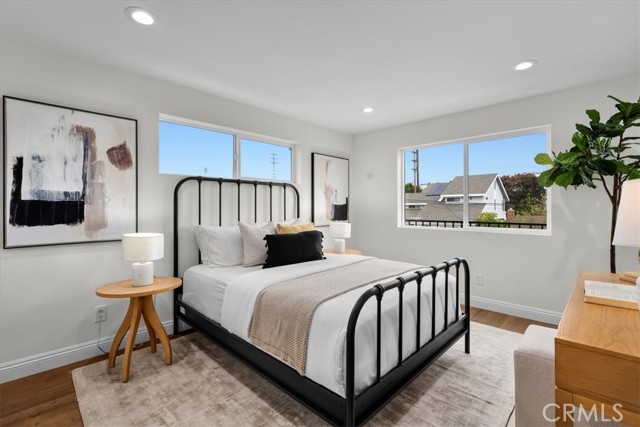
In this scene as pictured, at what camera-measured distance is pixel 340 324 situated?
5.24 feet

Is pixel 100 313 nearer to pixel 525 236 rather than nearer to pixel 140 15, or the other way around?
pixel 140 15

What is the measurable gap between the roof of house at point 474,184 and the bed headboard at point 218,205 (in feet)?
7.17

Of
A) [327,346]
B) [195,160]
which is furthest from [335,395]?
[195,160]

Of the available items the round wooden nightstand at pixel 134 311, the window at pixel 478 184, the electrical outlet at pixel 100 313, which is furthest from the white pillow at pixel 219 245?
the window at pixel 478 184

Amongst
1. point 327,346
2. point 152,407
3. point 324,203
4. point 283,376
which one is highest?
point 324,203

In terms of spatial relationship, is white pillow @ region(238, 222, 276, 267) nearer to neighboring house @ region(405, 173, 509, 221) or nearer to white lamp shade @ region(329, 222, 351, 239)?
white lamp shade @ region(329, 222, 351, 239)

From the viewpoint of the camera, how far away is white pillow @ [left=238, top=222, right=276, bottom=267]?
113 inches

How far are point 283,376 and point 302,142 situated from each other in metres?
3.20

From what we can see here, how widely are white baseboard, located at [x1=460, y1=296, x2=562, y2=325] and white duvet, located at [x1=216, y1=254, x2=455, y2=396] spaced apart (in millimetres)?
1580

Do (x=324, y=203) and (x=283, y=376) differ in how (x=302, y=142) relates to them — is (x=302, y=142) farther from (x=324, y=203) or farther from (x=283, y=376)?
(x=283, y=376)

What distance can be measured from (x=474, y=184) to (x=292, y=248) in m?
2.64

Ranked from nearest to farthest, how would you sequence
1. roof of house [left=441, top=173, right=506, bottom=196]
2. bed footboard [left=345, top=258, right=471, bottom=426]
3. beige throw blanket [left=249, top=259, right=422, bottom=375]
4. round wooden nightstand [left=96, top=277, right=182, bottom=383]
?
bed footboard [left=345, top=258, right=471, bottom=426] → beige throw blanket [left=249, top=259, right=422, bottom=375] → round wooden nightstand [left=96, top=277, right=182, bottom=383] → roof of house [left=441, top=173, right=506, bottom=196]

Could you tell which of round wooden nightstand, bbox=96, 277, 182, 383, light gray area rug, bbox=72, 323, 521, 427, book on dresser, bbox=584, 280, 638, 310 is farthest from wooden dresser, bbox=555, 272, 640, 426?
round wooden nightstand, bbox=96, 277, 182, 383

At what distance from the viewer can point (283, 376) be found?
180cm
